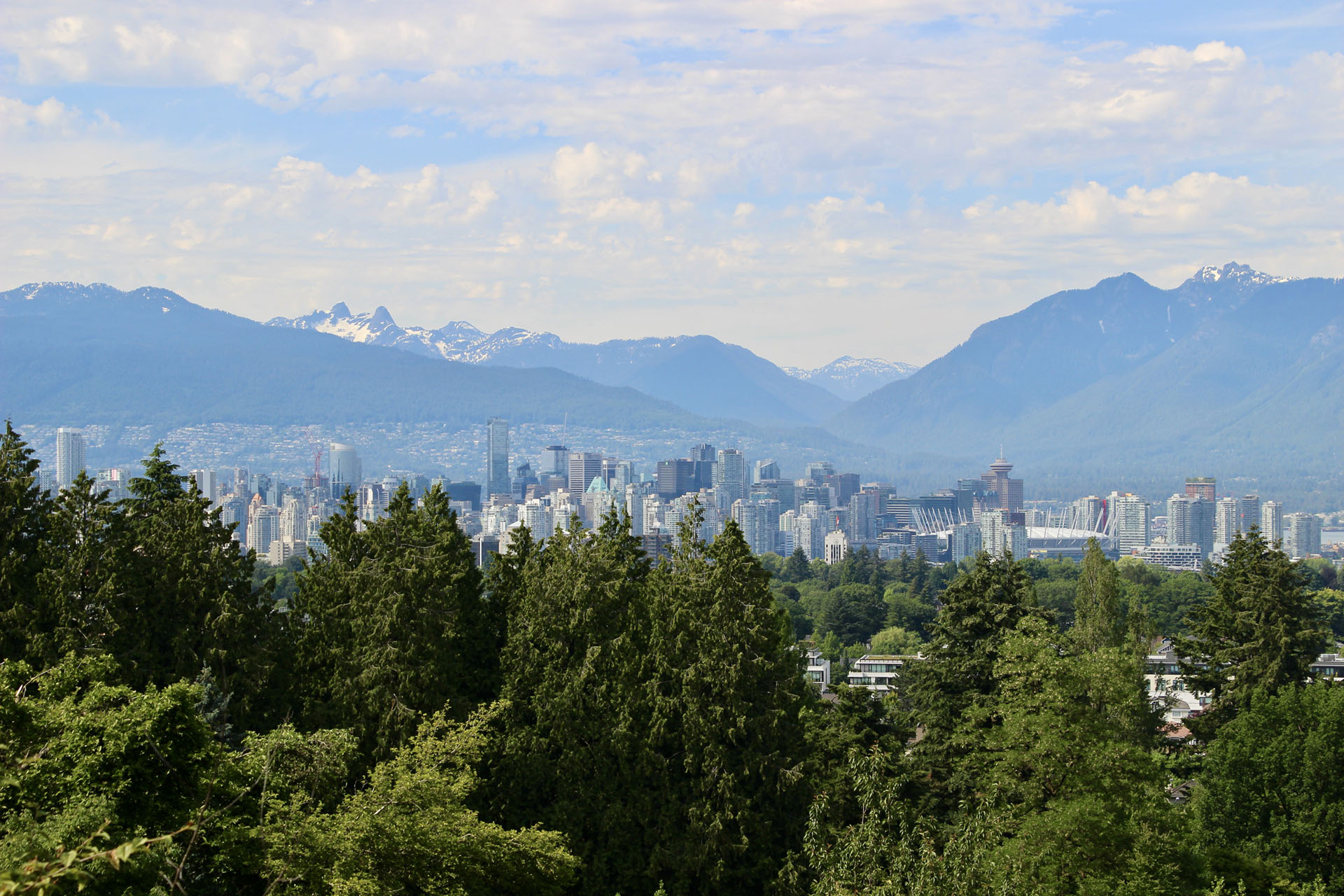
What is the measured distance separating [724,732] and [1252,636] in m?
16.4

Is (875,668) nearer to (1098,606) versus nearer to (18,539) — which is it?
(1098,606)

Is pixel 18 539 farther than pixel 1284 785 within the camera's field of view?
No

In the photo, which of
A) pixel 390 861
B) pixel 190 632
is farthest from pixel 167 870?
pixel 190 632

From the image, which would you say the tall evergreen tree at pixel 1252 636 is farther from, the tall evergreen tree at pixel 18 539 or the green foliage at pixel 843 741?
the tall evergreen tree at pixel 18 539

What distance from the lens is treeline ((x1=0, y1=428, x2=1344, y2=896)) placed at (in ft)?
52.1

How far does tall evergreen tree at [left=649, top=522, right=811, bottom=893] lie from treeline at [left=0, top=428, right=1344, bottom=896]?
0.06 metres

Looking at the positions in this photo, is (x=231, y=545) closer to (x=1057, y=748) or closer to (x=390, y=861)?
(x=390, y=861)

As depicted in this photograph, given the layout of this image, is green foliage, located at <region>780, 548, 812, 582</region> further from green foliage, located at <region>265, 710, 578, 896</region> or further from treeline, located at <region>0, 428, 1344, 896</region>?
green foliage, located at <region>265, 710, 578, 896</region>

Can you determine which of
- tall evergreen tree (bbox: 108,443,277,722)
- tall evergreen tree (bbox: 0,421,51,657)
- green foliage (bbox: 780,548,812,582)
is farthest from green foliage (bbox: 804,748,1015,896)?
green foliage (bbox: 780,548,812,582)

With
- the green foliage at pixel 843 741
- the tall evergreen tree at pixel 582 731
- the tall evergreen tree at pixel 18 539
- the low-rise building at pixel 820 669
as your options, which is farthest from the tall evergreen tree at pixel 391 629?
the low-rise building at pixel 820 669

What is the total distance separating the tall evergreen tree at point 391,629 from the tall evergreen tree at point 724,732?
3572 mm

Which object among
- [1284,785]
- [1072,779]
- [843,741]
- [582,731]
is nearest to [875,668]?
[1284,785]

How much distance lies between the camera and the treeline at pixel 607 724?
15.9 meters

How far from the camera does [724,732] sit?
2139 cm
